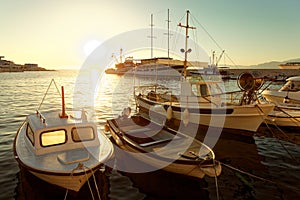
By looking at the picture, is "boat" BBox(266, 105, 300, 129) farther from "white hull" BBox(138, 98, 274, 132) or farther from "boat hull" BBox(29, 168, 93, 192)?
"boat hull" BBox(29, 168, 93, 192)

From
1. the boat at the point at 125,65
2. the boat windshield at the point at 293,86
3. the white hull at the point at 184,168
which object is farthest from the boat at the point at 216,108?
the boat at the point at 125,65

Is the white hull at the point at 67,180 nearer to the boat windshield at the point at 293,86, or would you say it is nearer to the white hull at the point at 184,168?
the white hull at the point at 184,168

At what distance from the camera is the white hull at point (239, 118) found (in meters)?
14.1

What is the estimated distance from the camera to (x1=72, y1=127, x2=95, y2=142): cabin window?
8609 mm

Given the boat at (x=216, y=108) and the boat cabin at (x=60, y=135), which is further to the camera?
the boat at (x=216, y=108)

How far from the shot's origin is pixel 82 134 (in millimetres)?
8844

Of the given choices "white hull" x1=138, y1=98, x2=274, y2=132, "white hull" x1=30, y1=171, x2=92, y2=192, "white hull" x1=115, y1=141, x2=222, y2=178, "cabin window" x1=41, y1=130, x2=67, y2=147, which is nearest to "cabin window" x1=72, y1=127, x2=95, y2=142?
"cabin window" x1=41, y1=130, x2=67, y2=147

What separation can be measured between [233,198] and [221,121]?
8305 mm

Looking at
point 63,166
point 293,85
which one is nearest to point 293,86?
point 293,85

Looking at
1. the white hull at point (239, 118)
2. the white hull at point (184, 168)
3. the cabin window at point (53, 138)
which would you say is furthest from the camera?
the white hull at point (239, 118)

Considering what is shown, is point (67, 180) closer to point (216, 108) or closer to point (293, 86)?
point (216, 108)

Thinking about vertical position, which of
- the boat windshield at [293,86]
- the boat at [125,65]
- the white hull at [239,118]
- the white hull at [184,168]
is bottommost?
the white hull at [184,168]

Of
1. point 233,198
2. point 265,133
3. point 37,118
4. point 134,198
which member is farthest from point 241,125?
point 37,118

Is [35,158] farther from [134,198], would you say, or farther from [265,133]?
[265,133]
